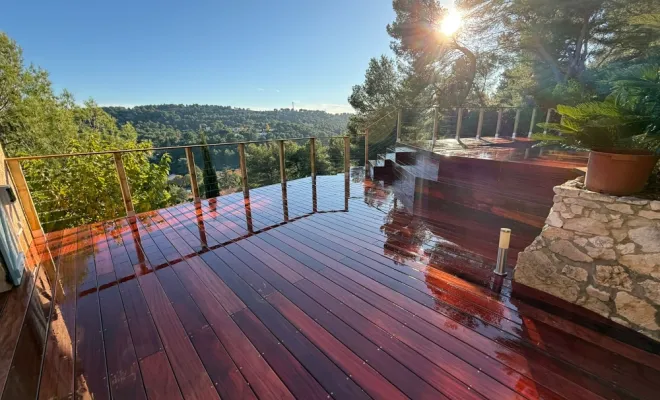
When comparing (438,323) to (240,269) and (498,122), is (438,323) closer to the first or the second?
(240,269)

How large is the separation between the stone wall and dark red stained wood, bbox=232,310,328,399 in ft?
5.40

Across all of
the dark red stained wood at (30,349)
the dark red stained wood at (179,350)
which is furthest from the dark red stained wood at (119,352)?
the dark red stained wood at (30,349)

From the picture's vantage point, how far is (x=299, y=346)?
54.6 inches

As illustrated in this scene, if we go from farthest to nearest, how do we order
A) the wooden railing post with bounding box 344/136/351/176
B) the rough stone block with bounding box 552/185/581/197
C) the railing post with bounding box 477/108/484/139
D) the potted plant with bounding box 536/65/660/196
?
the railing post with bounding box 477/108/484/139, the wooden railing post with bounding box 344/136/351/176, the rough stone block with bounding box 552/185/581/197, the potted plant with bounding box 536/65/660/196

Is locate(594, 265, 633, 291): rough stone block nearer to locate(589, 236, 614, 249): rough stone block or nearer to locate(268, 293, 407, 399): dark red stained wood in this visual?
locate(589, 236, 614, 249): rough stone block

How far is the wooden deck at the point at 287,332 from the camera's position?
1.16m

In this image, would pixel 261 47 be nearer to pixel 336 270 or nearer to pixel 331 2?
pixel 331 2

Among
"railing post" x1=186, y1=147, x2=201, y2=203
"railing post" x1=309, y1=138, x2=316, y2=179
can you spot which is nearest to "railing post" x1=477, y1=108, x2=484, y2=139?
"railing post" x1=309, y1=138, x2=316, y2=179

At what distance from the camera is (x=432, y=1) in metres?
9.88

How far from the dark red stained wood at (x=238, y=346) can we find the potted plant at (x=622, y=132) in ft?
6.75

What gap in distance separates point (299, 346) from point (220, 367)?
39cm

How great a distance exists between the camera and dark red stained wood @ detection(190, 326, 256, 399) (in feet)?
3.76

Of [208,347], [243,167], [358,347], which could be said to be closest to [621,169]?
[358,347]

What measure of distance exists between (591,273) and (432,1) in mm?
11615
